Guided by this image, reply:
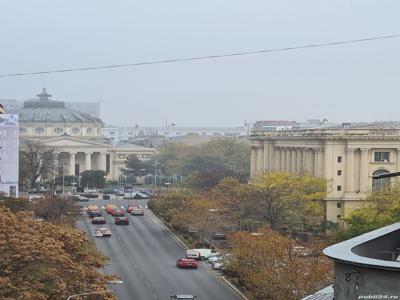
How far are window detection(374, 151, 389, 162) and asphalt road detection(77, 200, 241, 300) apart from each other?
18100 mm

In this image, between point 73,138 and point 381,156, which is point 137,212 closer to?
point 381,156

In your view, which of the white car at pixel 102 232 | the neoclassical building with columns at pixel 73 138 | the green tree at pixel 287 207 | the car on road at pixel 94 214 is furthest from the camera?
the neoclassical building with columns at pixel 73 138

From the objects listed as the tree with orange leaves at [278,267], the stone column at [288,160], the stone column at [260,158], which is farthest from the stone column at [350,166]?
the tree with orange leaves at [278,267]

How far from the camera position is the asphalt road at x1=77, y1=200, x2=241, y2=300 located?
117 feet

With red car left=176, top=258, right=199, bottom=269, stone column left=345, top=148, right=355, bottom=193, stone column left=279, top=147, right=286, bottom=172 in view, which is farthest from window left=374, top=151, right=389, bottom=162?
red car left=176, top=258, right=199, bottom=269

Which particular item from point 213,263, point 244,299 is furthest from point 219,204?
point 244,299

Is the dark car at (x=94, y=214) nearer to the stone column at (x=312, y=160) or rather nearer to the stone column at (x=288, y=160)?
the stone column at (x=312, y=160)

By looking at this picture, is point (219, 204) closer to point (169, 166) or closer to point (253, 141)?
point (253, 141)

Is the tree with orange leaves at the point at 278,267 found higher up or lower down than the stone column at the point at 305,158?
lower down

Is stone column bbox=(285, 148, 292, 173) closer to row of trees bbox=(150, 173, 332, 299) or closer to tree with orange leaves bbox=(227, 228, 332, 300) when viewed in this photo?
row of trees bbox=(150, 173, 332, 299)

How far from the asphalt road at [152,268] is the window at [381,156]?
18100 millimetres

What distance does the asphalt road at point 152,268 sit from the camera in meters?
35.7

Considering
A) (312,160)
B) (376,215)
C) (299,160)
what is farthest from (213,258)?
(299,160)

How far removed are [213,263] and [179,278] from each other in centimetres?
442
